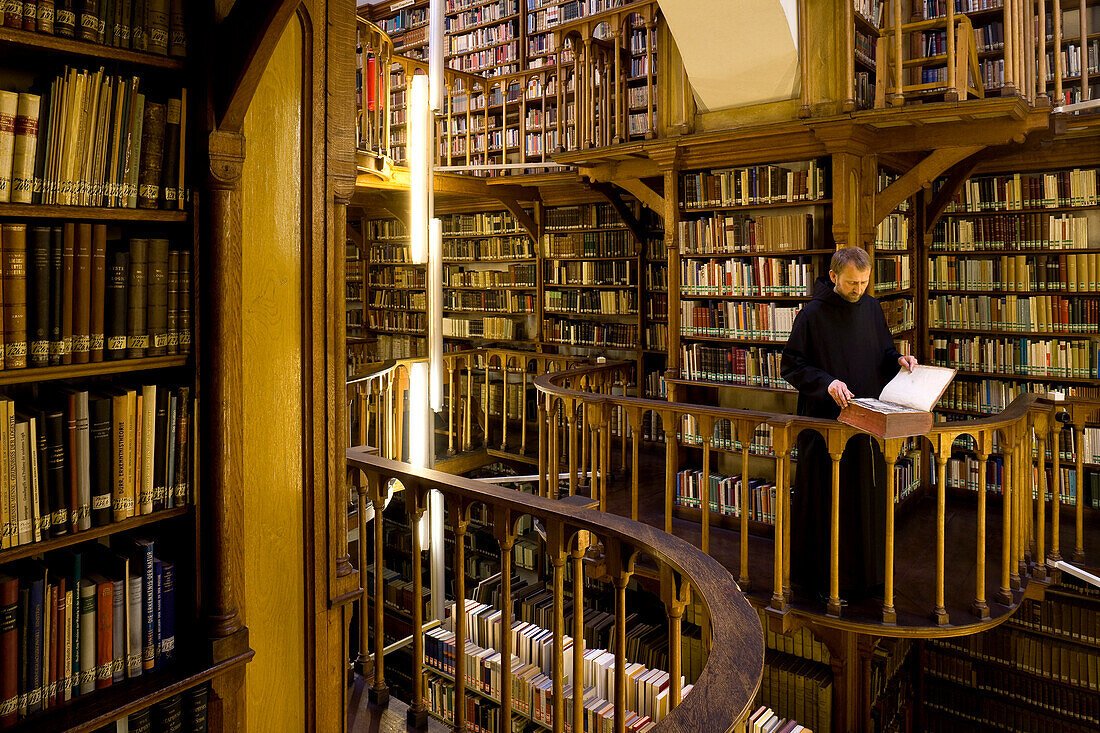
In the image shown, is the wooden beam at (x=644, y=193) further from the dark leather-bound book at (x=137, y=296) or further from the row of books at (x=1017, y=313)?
the dark leather-bound book at (x=137, y=296)

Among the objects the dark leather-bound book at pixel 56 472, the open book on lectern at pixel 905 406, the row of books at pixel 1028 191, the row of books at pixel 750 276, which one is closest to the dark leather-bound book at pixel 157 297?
the dark leather-bound book at pixel 56 472

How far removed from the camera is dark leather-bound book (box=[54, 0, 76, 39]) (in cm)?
144

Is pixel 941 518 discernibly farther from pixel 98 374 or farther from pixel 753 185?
pixel 98 374

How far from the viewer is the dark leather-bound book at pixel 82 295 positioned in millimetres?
1490

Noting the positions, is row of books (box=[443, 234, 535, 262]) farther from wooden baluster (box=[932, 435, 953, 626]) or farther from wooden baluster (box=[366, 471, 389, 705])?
wooden baluster (box=[366, 471, 389, 705])

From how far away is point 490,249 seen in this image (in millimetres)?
7918

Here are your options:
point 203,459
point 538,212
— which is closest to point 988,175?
point 538,212

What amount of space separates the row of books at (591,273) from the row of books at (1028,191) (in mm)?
2532

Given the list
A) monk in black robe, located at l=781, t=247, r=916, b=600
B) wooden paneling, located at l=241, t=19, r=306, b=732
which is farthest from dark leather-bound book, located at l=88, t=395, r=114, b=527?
monk in black robe, located at l=781, t=247, r=916, b=600

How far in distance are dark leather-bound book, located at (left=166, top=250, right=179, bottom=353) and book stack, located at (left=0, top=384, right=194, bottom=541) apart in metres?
0.11

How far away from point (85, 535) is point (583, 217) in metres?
5.84

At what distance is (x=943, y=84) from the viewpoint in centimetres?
371

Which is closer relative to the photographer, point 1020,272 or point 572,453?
point 572,453

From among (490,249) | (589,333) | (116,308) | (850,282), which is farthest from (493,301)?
(116,308)
